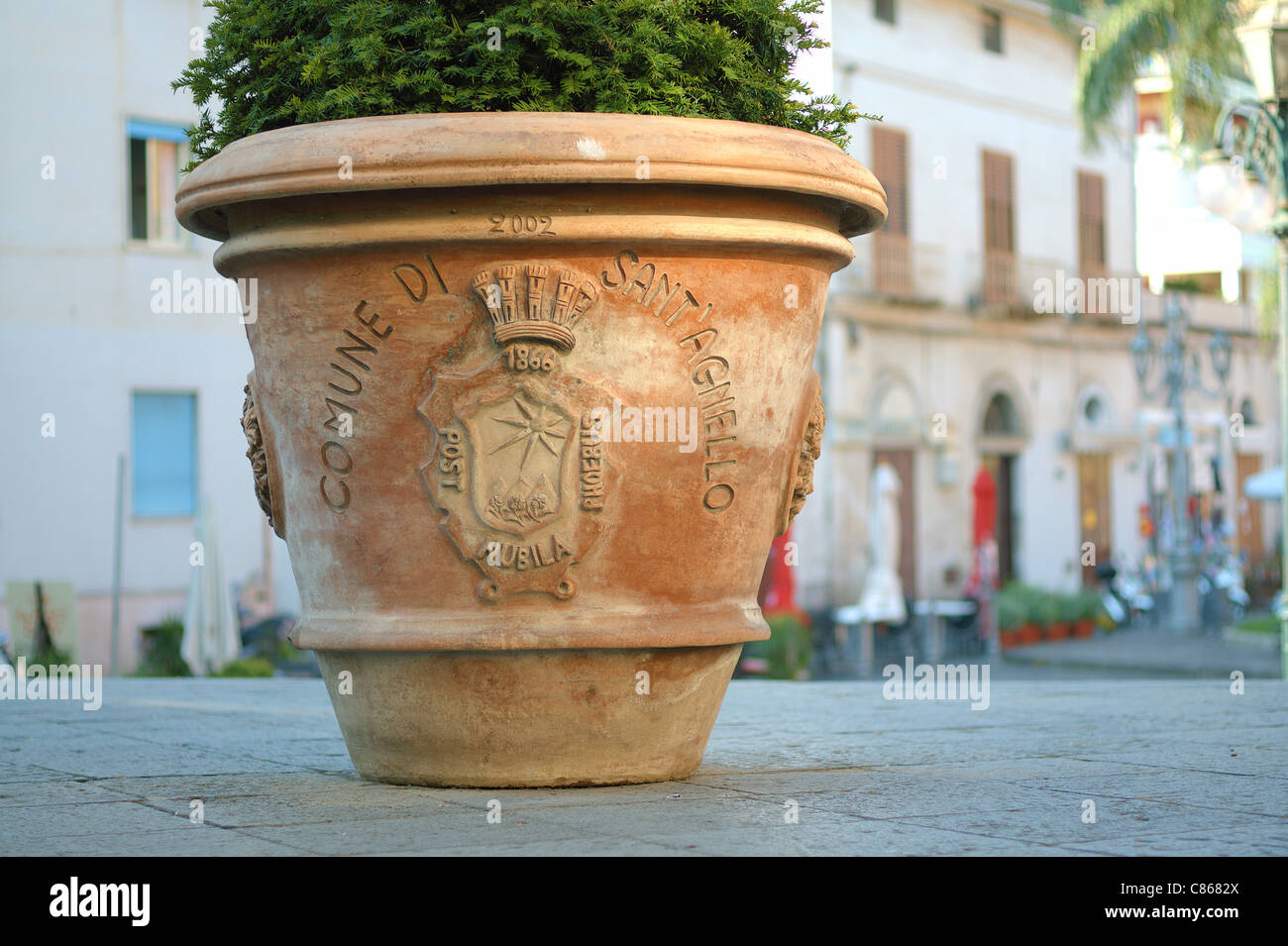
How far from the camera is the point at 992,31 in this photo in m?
25.5

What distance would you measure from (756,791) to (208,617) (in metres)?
9.06

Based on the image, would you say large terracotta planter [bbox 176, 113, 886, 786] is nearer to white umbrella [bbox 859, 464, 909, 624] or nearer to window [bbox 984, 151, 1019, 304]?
white umbrella [bbox 859, 464, 909, 624]

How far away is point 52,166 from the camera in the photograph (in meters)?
15.7

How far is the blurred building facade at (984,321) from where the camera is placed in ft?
73.1

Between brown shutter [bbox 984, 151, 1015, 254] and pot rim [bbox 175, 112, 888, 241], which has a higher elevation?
brown shutter [bbox 984, 151, 1015, 254]

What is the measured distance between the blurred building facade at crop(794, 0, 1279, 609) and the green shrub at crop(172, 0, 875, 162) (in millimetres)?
17783

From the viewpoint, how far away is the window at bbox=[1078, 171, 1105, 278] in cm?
2684

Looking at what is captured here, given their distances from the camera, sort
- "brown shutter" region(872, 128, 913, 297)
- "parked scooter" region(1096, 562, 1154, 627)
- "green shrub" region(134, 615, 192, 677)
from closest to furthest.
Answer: "green shrub" region(134, 615, 192, 677) < "parked scooter" region(1096, 562, 1154, 627) < "brown shutter" region(872, 128, 913, 297)

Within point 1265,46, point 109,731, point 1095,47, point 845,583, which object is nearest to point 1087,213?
point 1095,47

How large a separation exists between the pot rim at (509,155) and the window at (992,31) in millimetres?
23279

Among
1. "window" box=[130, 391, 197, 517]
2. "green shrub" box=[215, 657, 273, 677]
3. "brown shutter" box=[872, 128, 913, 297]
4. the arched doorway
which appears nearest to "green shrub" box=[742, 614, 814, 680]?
"green shrub" box=[215, 657, 273, 677]

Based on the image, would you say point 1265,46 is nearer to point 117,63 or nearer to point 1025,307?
point 117,63

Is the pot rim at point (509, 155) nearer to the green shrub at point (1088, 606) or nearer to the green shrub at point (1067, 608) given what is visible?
the green shrub at point (1067, 608)

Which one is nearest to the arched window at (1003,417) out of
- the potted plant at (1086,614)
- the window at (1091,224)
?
the window at (1091,224)
